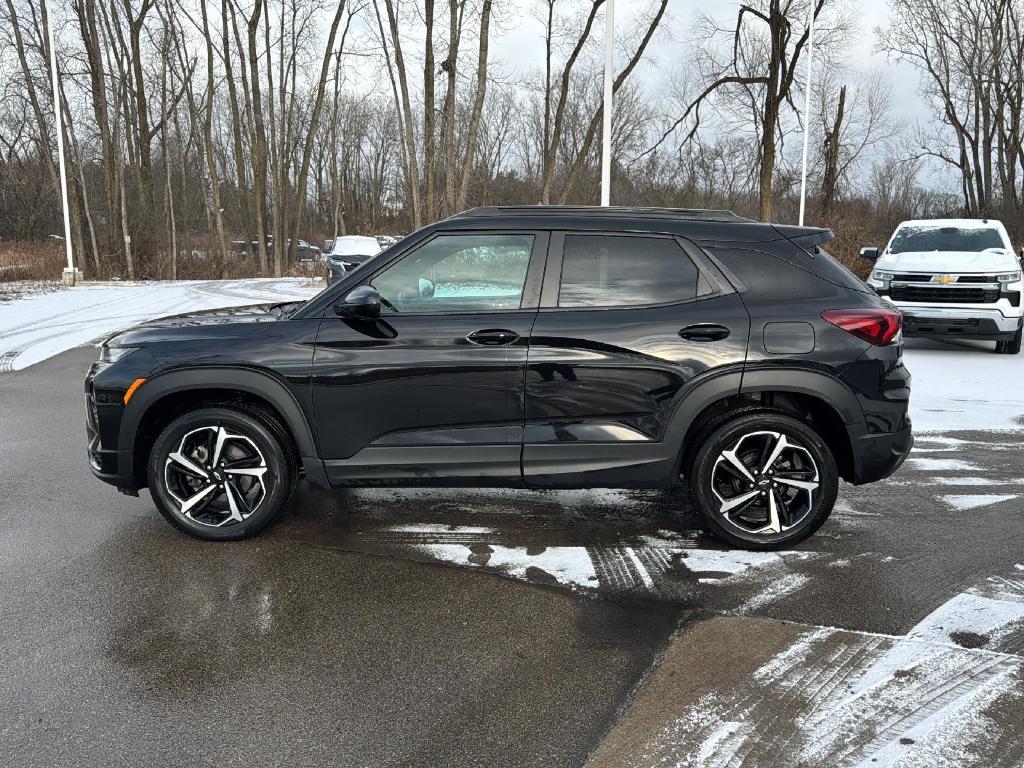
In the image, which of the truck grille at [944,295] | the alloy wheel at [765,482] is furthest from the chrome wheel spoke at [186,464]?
the truck grille at [944,295]

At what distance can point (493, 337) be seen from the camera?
426 centimetres

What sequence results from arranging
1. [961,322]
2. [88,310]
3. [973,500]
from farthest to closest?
[88,310] → [961,322] → [973,500]

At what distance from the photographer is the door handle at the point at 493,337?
4.25 m

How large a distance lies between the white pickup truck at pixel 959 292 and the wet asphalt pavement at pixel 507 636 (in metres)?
6.86

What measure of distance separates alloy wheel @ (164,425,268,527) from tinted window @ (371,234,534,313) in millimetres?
1109

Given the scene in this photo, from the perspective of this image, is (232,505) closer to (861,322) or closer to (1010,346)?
(861,322)

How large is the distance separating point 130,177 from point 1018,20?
42468 millimetres

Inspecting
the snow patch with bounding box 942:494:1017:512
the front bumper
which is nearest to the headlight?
the snow patch with bounding box 942:494:1017:512

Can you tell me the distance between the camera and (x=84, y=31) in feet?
89.8

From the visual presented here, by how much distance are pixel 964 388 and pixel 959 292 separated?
2838mm

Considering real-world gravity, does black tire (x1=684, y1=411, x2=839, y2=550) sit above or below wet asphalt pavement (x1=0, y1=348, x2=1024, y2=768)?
above

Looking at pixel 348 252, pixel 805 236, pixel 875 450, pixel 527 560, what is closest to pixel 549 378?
pixel 527 560

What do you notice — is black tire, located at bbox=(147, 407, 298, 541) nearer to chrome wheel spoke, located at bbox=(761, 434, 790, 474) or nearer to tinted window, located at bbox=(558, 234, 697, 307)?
tinted window, located at bbox=(558, 234, 697, 307)

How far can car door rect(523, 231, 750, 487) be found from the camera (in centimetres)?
425
